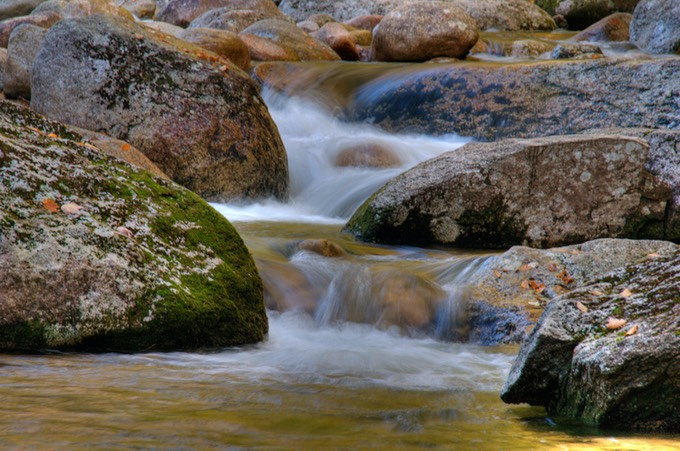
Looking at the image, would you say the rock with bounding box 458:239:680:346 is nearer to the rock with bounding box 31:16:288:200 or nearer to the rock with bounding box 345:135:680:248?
the rock with bounding box 345:135:680:248

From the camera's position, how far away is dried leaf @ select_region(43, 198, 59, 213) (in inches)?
157

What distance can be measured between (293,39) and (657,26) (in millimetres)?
7951

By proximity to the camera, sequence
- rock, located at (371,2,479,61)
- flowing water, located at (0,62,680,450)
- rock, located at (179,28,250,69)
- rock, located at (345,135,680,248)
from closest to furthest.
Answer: flowing water, located at (0,62,680,450) < rock, located at (345,135,680,248) < rock, located at (179,28,250,69) < rock, located at (371,2,479,61)

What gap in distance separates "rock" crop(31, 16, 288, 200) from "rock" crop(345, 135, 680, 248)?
2.74 m

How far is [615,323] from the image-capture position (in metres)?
2.83

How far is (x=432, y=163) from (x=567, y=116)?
16.4 feet

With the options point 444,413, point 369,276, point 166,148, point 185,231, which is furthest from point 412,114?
point 444,413

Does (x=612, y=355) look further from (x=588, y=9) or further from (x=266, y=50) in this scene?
(x=588, y=9)

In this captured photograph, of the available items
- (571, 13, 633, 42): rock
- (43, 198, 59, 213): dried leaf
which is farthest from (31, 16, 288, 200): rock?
(571, 13, 633, 42): rock

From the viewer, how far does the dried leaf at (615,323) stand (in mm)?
2804

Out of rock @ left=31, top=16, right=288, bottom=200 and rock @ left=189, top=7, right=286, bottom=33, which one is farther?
rock @ left=189, top=7, right=286, bottom=33

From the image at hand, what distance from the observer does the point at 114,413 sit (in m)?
2.66

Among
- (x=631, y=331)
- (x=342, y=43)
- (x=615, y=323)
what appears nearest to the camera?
(x=631, y=331)

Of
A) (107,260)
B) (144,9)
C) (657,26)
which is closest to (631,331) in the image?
(107,260)
